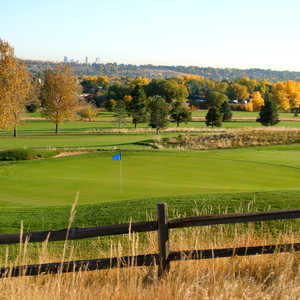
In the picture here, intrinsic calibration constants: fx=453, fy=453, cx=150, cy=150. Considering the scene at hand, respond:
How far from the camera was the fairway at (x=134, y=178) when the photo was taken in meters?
13.6

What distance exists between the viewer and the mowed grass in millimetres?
10617

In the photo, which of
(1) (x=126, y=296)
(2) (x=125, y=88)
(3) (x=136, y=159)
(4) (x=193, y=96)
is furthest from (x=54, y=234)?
(4) (x=193, y=96)

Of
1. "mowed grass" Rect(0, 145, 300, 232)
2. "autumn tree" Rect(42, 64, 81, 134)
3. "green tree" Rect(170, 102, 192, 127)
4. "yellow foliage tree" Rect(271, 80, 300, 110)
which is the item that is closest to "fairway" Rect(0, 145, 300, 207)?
"mowed grass" Rect(0, 145, 300, 232)

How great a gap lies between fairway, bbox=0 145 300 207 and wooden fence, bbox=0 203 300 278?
21.6ft

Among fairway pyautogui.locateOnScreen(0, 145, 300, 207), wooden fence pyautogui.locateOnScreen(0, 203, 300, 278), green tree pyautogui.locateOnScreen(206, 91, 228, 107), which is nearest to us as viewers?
wooden fence pyautogui.locateOnScreen(0, 203, 300, 278)

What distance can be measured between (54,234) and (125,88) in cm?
10347

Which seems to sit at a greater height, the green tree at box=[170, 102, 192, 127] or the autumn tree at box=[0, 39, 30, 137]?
the autumn tree at box=[0, 39, 30, 137]

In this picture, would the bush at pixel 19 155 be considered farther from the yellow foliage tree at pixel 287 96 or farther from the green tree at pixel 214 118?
the yellow foliage tree at pixel 287 96

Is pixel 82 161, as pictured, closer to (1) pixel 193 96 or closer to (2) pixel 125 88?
(2) pixel 125 88

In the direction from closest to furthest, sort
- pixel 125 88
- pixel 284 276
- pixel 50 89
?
pixel 284 276 < pixel 50 89 < pixel 125 88

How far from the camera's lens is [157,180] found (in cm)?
1617

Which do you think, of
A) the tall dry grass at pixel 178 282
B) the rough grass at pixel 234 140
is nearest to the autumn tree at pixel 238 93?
the rough grass at pixel 234 140

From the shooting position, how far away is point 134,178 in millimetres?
16484

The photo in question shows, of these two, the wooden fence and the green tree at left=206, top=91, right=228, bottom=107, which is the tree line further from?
the wooden fence
